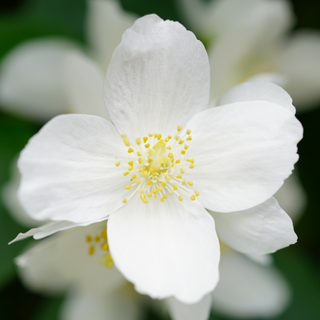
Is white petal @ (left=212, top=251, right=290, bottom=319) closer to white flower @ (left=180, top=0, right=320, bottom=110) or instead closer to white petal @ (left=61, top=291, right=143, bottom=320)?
white petal @ (left=61, top=291, right=143, bottom=320)

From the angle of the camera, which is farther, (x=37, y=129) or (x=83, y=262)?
(x=37, y=129)

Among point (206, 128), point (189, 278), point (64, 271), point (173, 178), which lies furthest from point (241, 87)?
point (64, 271)

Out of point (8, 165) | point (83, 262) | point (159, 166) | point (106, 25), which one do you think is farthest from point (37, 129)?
point (159, 166)

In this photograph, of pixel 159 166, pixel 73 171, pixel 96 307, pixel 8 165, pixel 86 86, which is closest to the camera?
pixel 73 171

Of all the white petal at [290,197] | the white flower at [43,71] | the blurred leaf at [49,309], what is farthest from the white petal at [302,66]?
the blurred leaf at [49,309]

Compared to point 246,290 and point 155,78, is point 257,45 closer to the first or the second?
point 155,78

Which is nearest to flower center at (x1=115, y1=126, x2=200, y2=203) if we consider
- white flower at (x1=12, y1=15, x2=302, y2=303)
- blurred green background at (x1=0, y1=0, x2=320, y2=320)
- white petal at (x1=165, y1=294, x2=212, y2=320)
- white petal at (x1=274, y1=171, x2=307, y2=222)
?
white flower at (x1=12, y1=15, x2=302, y2=303)

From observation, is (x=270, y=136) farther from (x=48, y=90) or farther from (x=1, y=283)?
(x=1, y=283)

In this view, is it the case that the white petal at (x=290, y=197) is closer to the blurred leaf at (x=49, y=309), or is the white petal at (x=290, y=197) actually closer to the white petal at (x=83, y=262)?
the white petal at (x=83, y=262)
